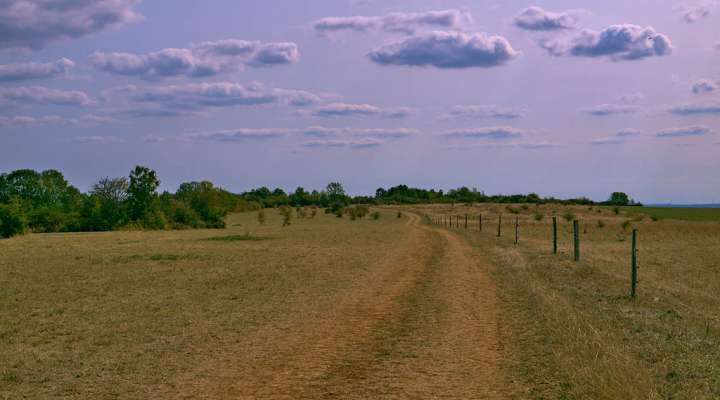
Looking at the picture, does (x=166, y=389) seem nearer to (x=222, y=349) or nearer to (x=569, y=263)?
(x=222, y=349)

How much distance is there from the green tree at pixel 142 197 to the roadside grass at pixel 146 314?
3738cm

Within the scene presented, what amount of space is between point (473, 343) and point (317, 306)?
497 cm

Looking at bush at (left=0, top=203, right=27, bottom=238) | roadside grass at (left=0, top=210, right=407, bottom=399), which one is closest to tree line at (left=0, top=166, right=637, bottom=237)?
bush at (left=0, top=203, right=27, bottom=238)

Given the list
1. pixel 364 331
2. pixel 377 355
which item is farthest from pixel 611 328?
pixel 377 355

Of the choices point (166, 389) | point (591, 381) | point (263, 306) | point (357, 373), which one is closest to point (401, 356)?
point (357, 373)

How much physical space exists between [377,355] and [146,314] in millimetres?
6470

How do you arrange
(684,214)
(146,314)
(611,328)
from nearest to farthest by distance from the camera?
1. (611,328)
2. (146,314)
3. (684,214)

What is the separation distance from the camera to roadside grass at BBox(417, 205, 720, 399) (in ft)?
27.4

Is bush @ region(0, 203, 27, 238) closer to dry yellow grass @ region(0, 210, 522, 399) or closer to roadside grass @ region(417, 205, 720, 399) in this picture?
dry yellow grass @ region(0, 210, 522, 399)

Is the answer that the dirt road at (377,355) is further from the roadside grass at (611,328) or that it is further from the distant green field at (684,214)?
the distant green field at (684,214)

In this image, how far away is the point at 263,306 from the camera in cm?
Result: 1530

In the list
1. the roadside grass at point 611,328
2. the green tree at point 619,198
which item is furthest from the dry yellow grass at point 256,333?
the green tree at point 619,198

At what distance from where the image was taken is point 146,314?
14.4 m

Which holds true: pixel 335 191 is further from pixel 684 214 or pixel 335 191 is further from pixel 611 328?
pixel 611 328
